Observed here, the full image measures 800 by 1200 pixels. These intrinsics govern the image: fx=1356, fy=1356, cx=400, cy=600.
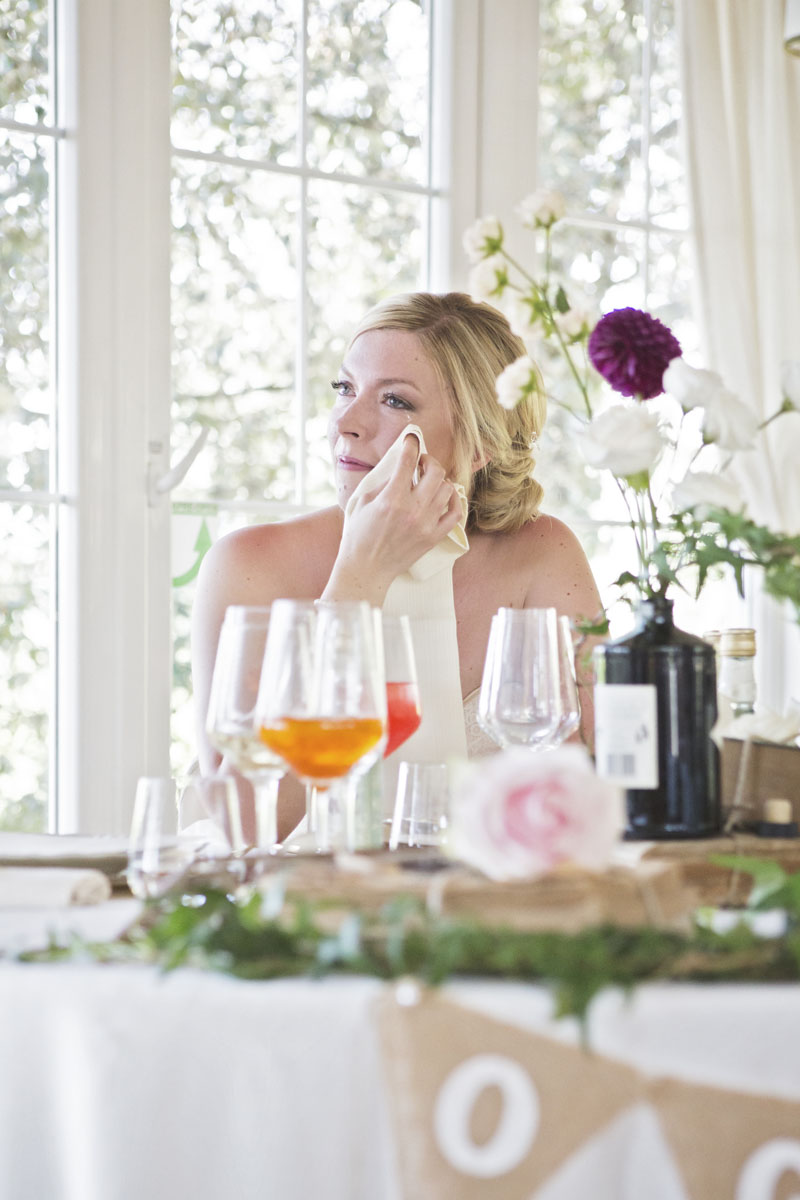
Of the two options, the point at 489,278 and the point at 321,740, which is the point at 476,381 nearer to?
the point at 489,278

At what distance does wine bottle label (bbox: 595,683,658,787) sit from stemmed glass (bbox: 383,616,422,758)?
0.72 feet

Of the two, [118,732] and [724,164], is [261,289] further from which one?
[724,164]

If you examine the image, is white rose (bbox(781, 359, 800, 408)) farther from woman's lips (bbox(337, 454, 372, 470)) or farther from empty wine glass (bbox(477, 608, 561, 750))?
woman's lips (bbox(337, 454, 372, 470))

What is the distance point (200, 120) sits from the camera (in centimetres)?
296

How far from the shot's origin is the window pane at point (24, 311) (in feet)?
9.05

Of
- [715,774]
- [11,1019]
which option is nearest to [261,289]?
[715,774]

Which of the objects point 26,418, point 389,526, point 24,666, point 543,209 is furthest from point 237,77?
point 543,209

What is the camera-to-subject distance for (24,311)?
2783 mm

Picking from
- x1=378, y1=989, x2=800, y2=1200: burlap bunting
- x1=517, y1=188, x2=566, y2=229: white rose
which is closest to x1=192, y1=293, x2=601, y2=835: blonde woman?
x1=517, y1=188, x2=566, y2=229: white rose

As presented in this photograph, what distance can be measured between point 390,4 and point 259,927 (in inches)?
114

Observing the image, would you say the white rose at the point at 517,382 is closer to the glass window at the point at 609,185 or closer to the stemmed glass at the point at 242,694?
the stemmed glass at the point at 242,694

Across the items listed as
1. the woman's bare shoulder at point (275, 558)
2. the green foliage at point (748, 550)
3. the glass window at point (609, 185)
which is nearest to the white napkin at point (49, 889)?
the green foliage at point (748, 550)

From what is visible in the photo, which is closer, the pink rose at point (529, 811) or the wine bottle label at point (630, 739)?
the pink rose at point (529, 811)

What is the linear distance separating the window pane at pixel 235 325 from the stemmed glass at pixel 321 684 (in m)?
2.02
